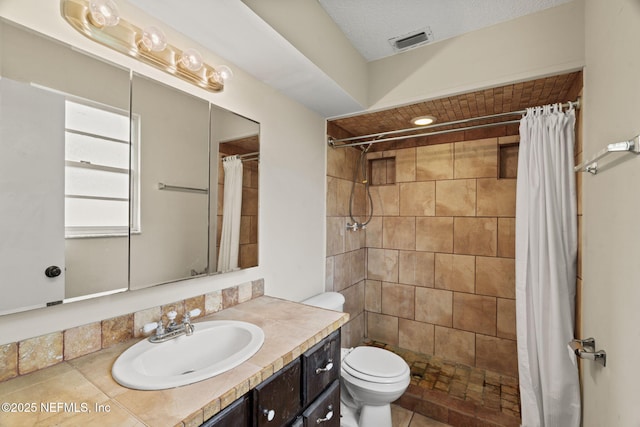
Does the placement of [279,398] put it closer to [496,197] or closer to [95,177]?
[95,177]

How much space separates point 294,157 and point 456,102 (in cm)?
125

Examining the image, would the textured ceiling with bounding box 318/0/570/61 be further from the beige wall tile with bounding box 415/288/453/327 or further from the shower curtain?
the beige wall tile with bounding box 415/288/453/327

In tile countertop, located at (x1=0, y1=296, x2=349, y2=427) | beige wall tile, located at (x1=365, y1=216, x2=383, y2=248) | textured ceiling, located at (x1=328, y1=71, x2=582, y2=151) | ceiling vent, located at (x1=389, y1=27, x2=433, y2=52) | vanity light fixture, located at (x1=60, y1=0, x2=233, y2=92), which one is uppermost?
ceiling vent, located at (x1=389, y1=27, x2=433, y2=52)

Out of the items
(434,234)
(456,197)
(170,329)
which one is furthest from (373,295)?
(170,329)

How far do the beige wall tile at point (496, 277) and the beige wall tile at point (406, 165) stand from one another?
1025 mm

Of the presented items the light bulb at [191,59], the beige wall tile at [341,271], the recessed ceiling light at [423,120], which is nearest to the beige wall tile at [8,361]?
the light bulb at [191,59]

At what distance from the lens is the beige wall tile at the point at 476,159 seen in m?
2.48

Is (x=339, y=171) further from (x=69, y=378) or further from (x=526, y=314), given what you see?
(x=69, y=378)

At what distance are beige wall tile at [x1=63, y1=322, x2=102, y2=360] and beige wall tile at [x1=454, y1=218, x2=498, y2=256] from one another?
2694 millimetres

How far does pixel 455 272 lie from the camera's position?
264 cm

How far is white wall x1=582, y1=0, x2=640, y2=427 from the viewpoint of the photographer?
0.88 metres

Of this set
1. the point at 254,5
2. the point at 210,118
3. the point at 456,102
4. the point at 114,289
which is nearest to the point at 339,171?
the point at 456,102

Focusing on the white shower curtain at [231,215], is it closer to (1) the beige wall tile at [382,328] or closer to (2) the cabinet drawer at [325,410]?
(2) the cabinet drawer at [325,410]

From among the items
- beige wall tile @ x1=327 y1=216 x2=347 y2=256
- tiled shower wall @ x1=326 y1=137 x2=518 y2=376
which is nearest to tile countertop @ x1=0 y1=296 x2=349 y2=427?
beige wall tile @ x1=327 y1=216 x2=347 y2=256
